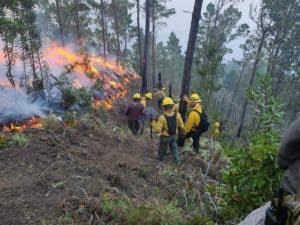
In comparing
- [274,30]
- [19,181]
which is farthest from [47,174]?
[274,30]

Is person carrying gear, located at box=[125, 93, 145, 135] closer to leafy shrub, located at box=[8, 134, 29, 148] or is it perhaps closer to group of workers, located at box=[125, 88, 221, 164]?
group of workers, located at box=[125, 88, 221, 164]

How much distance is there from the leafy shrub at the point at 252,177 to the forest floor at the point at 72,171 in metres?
2.61

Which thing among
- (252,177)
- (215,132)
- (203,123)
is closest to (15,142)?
(203,123)

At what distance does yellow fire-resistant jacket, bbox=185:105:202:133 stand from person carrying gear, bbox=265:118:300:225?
8.69 meters

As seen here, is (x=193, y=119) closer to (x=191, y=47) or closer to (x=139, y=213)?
(x=191, y=47)

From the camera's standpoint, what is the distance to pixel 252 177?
4.68 metres

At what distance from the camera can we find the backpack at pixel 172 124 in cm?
1059

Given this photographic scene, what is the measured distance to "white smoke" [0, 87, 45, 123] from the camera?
1242 cm

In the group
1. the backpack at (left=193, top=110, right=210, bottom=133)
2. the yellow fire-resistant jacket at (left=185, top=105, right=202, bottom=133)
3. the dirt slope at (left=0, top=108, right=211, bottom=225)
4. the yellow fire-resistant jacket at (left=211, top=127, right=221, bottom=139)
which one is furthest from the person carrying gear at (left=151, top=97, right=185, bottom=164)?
the yellow fire-resistant jacket at (left=211, top=127, right=221, bottom=139)

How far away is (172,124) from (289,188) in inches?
308

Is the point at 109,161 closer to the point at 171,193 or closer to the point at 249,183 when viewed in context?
the point at 171,193

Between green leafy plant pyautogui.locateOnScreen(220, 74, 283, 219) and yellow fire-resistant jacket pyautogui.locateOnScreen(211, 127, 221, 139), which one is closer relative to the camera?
green leafy plant pyautogui.locateOnScreen(220, 74, 283, 219)

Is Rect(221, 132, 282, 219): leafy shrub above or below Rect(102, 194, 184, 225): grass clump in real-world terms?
above

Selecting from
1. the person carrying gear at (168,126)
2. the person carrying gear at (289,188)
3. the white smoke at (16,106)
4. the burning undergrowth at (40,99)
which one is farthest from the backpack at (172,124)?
the person carrying gear at (289,188)
